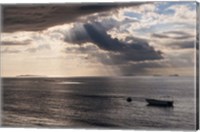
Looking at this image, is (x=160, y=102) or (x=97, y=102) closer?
(x=160, y=102)

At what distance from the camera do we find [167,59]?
342 inches

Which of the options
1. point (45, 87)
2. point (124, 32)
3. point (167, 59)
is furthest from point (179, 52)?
point (45, 87)

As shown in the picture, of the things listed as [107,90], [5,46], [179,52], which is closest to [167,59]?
[179,52]

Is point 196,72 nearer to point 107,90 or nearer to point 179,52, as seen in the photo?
point 179,52

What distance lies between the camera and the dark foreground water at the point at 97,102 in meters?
8.59

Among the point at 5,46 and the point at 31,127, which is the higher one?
the point at 5,46

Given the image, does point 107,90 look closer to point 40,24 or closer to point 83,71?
point 83,71

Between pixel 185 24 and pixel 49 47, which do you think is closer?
pixel 185 24

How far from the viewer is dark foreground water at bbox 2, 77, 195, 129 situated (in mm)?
8594

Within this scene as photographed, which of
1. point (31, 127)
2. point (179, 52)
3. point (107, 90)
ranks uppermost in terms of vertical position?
point (179, 52)

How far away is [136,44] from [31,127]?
2.01 meters

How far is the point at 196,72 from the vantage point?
8.52m

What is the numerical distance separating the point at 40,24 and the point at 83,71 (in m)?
0.97

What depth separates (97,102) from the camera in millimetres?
8883
